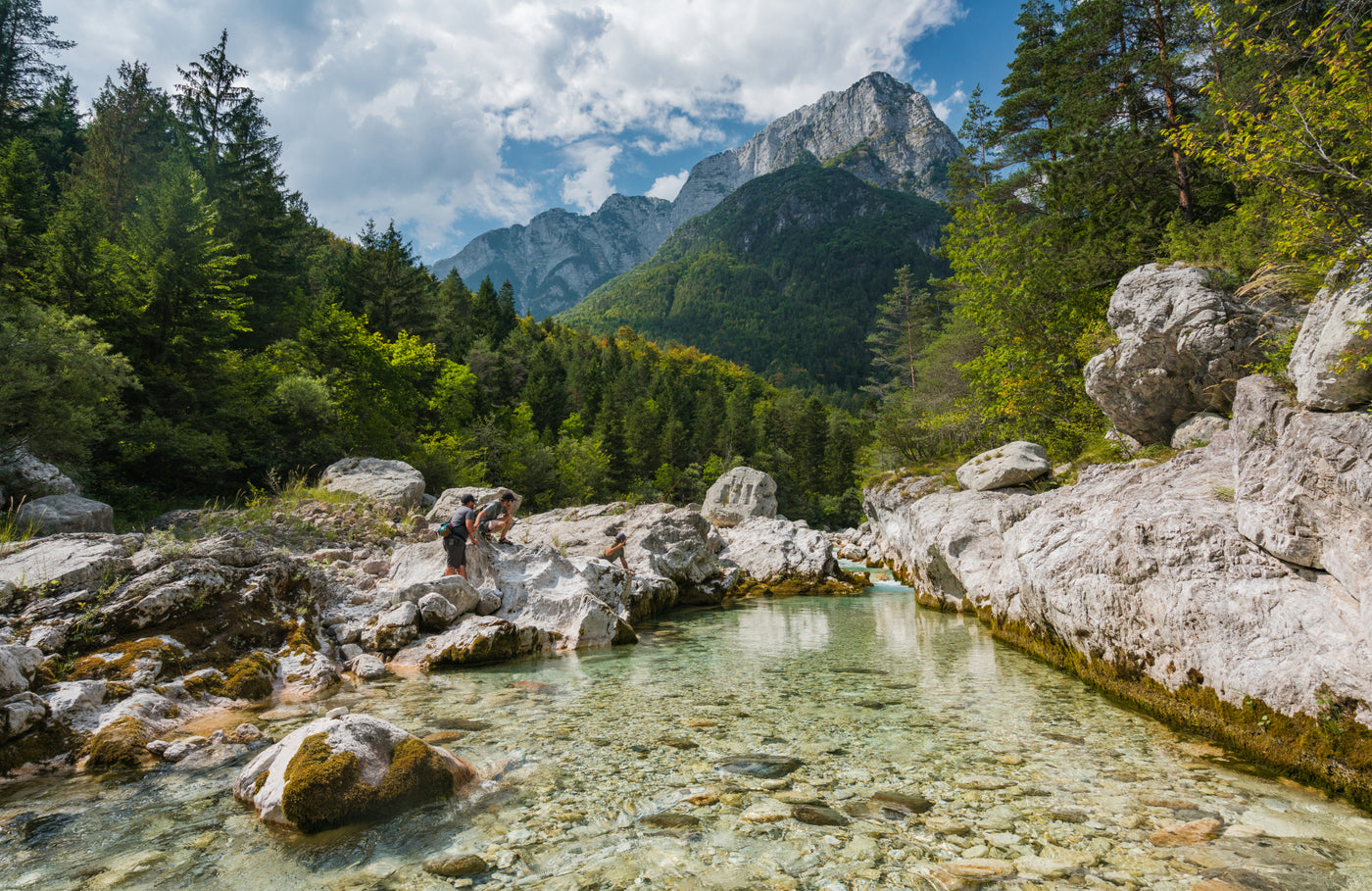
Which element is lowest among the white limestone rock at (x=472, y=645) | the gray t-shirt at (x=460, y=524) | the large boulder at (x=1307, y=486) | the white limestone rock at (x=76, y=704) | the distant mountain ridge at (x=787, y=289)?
the white limestone rock at (x=472, y=645)

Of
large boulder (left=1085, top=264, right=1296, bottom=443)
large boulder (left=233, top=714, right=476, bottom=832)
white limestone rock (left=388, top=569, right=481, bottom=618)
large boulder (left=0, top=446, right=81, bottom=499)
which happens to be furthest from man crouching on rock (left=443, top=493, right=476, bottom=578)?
large boulder (left=1085, top=264, right=1296, bottom=443)

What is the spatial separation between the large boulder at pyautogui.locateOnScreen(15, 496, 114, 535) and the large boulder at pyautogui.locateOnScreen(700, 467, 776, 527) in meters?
29.8

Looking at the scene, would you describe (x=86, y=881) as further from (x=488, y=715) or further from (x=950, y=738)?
(x=950, y=738)

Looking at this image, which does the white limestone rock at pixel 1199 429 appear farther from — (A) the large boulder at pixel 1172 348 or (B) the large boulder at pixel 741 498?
(B) the large boulder at pixel 741 498

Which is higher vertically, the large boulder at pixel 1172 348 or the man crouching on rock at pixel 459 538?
the large boulder at pixel 1172 348

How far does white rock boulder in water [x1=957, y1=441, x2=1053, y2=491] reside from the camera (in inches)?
621

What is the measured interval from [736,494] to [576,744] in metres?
32.9

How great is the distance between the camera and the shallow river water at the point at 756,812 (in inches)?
143

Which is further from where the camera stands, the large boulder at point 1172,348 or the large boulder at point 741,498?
the large boulder at point 741,498

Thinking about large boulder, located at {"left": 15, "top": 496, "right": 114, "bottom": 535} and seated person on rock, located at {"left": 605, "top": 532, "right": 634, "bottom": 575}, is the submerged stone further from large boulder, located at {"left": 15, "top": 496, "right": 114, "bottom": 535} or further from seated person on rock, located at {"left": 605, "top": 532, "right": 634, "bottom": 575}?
large boulder, located at {"left": 15, "top": 496, "right": 114, "bottom": 535}

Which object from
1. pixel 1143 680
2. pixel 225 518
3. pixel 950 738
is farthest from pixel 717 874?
pixel 225 518

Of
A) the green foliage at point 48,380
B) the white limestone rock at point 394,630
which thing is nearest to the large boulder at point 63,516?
the green foliage at point 48,380

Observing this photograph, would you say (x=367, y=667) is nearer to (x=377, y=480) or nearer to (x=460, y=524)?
(x=460, y=524)

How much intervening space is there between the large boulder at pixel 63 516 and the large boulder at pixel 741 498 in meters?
29.8
